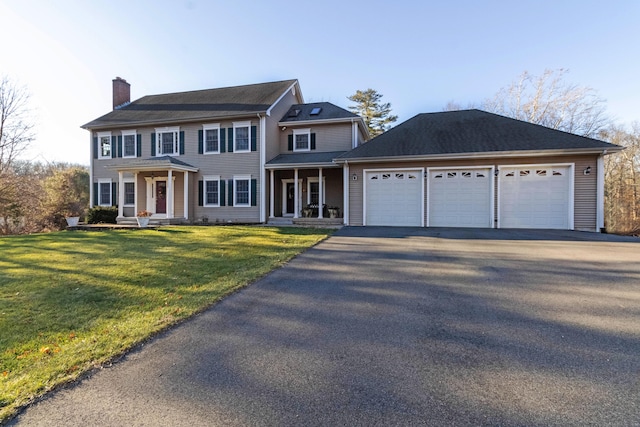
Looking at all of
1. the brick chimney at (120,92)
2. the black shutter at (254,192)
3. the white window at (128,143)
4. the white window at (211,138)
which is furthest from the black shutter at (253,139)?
the brick chimney at (120,92)

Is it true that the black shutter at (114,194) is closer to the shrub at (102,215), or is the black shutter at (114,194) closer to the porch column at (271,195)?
the shrub at (102,215)

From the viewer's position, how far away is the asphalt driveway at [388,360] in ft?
6.81

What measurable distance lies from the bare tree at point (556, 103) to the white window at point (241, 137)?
2276cm

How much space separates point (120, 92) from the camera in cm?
2056

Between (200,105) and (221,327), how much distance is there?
17186 millimetres

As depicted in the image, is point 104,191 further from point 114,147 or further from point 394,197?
point 394,197

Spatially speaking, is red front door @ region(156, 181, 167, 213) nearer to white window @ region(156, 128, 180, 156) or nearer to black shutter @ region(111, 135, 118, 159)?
white window @ region(156, 128, 180, 156)

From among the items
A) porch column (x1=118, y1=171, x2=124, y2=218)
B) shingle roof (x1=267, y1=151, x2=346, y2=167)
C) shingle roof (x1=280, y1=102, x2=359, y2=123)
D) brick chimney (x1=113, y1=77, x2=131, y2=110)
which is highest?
brick chimney (x1=113, y1=77, x2=131, y2=110)

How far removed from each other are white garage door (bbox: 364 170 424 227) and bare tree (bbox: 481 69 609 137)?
61.4 ft

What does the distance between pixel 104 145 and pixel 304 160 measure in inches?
480

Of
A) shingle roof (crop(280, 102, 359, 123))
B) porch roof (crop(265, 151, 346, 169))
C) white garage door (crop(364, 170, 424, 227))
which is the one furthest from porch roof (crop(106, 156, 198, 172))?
white garage door (crop(364, 170, 424, 227))

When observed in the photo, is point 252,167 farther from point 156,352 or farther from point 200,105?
point 156,352

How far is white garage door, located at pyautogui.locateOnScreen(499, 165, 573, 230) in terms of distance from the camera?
12039mm

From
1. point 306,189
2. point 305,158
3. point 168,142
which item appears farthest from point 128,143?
point 306,189
